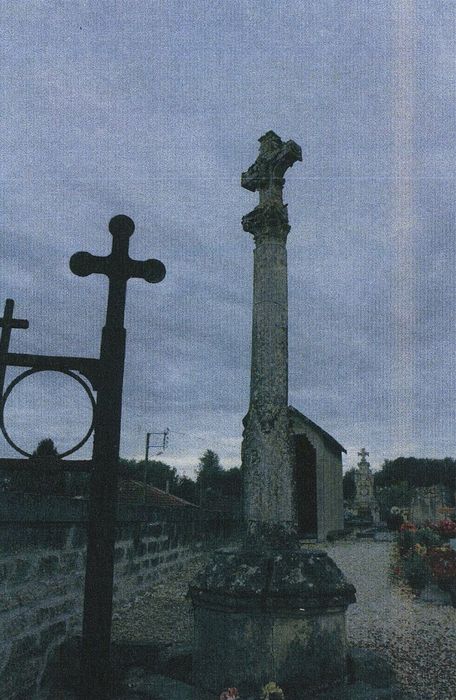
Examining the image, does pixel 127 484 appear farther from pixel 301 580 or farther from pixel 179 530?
pixel 301 580

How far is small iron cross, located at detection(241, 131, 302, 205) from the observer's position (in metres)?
4.38

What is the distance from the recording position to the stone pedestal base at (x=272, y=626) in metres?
3.17

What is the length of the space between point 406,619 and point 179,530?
383cm

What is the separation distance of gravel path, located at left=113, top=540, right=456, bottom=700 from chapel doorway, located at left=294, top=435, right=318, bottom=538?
8.10m

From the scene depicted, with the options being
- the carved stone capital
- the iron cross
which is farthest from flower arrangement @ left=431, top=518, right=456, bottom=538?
the iron cross

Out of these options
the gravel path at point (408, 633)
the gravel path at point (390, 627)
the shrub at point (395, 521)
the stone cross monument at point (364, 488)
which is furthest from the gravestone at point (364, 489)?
the gravel path at point (390, 627)

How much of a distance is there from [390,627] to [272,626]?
3.20 m

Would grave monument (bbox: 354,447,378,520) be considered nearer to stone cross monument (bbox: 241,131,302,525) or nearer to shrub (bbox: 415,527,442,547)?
shrub (bbox: 415,527,442,547)

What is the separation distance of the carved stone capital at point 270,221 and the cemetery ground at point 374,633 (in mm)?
3229

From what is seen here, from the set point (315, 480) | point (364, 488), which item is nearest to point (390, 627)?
point (315, 480)

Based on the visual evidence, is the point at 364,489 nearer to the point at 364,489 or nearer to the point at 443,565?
the point at 364,489

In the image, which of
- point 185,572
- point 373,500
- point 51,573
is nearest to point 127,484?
point 185,572

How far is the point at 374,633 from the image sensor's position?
539 cm

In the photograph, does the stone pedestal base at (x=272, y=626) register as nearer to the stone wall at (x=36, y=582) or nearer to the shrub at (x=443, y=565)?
the stone wall at (x=36, y=582)
